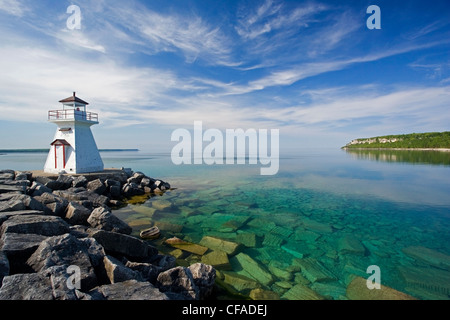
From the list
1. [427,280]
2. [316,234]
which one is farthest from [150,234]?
[427,280]

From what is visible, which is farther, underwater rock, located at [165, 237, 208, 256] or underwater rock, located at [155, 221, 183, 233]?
underwater rock, located at [155, 221, 183, 233]

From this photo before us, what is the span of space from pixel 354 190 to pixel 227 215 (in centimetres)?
1530

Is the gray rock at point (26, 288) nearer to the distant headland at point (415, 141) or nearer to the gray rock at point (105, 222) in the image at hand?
the gray rock at point (105, 222)

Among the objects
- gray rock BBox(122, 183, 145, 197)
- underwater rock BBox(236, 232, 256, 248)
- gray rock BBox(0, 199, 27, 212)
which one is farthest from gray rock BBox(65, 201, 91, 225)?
gray rock BBox(122, 183, 145, 197)

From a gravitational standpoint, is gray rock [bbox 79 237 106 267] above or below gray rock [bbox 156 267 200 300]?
above

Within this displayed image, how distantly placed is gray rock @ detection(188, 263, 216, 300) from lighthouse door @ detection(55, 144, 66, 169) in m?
19.7

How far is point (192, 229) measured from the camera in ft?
35.5

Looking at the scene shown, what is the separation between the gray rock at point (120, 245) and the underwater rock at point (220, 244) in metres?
2.90

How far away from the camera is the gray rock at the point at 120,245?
6.20 m

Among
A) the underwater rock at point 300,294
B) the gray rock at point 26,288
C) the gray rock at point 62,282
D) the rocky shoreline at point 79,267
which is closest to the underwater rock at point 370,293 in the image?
the underwater rock at point 300,294

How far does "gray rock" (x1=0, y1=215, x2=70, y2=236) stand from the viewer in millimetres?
5668

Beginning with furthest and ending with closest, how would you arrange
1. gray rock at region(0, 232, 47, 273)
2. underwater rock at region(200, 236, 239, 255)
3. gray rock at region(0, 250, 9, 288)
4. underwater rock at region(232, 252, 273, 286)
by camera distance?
underwater rock at region(200, 236, 239, 255) → underwater rock at region(232, 252, 273, 286) → gray rock at region(0, 232, 47, 273) → gray rock at region(0, 250, 9, 288)

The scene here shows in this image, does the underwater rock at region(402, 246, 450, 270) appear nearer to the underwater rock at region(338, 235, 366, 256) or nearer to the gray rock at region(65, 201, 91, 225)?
the underwater rock at region(338, 235, 366, 256)
